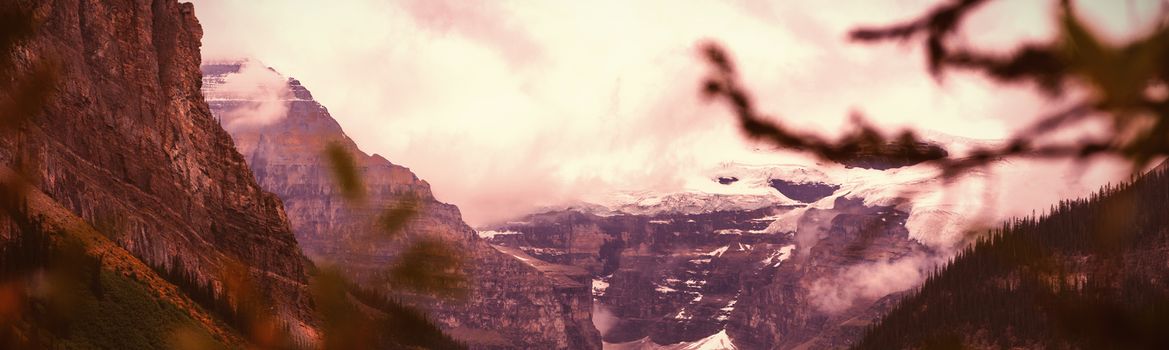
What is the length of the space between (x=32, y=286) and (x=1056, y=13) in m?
10.2

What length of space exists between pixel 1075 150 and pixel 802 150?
8.72 feet

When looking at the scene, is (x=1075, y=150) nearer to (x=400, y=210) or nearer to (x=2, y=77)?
(x=400, y=210)

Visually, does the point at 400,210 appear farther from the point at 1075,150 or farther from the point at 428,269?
the point at 1075,150

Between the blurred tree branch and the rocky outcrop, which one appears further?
the rocky outcrop

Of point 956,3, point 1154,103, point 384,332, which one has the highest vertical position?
point 956,3

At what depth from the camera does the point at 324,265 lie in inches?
517

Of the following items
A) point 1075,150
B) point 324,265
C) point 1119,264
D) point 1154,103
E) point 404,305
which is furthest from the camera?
point 404,305

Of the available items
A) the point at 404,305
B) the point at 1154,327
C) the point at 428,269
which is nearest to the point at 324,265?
the point at 428,269

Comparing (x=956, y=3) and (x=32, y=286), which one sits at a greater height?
(x=956, y=3)

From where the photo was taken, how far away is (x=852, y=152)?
44.1 ft

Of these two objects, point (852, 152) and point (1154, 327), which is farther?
point (852, 152)

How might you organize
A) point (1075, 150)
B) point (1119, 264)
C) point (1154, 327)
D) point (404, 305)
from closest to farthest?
point (1119, 264) → point (1154, 327) → point (1075, 150) → point (404, 305)

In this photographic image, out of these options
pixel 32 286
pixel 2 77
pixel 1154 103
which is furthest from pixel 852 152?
pixel 32 286

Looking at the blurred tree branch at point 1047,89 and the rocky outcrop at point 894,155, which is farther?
the rocky outcrop at point 894,155
